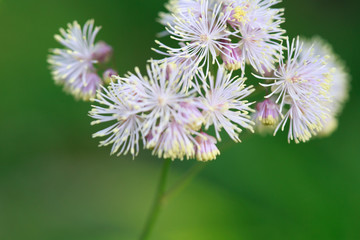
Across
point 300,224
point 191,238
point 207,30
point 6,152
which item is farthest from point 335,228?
point 6,152

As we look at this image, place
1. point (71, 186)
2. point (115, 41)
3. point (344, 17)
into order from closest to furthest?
1. point (71, 186)
2. point (115, 41)
3. point (344, 17)

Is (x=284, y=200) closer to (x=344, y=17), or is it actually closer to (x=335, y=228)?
(x=335, y=228)

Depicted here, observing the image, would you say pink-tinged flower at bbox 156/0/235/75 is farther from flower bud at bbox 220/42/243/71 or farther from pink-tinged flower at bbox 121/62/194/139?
pink-tinged flower at bbox 121/62/194/139

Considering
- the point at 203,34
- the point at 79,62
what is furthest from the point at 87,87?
the point at 203,34

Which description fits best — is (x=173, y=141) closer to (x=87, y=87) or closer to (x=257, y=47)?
(x=257, y=47)

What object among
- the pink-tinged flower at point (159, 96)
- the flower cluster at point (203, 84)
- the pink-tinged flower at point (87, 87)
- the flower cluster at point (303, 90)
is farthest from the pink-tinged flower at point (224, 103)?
the pink-tinged flower at point (87, 87)

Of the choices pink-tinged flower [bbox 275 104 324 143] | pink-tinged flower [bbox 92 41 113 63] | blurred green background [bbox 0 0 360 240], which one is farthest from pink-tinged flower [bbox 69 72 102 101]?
blurred green background [bbox 0 0 360 240]
